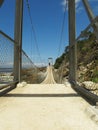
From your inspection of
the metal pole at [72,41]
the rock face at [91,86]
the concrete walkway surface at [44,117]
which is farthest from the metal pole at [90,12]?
the metal pole at [72,41]

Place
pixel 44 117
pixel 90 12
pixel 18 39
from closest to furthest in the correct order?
pixel 44 117 → pixel 90 12 → pixel 18 39

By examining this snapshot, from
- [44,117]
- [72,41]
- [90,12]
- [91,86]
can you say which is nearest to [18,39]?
[72,41]

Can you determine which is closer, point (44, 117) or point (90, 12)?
point (44, 117)

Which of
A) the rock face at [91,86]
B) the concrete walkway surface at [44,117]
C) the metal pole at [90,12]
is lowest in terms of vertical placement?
the concrete walkway surface at [44,117]

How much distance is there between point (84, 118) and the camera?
3143mm

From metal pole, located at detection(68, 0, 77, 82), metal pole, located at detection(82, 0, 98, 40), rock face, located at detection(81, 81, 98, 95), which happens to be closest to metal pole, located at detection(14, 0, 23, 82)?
metal pole, located at detection(68, 0, 77, 82)

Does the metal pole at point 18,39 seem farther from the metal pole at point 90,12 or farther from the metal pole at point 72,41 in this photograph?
the metal pole at point 90,12

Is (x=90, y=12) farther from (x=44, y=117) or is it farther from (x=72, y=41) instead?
(x=72, y=41)

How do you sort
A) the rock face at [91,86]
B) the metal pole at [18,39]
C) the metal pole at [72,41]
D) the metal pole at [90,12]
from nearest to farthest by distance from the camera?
the metal pole at [90,12] < the rock face at [91,86] < the metal pole at [72,41] < the metal pole at [18,39]

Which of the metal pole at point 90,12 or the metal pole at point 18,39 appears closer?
the metal pole at point 90,12

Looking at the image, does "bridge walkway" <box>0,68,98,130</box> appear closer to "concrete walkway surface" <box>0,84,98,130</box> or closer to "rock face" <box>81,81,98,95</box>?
"concrete walkway surface" <box>0,84,98,130</box>

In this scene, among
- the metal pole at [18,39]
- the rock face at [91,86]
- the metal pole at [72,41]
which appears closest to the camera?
the rock face at [91,86]

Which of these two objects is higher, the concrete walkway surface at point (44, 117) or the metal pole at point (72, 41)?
the metal pole at point (72, 41)

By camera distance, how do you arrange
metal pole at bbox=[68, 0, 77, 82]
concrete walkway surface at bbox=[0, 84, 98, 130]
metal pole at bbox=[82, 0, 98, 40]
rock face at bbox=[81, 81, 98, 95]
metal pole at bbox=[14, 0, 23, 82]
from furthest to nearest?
metal pole at bbox=[14, 0, 23, 82], metal pole at bbox=[68, 0, 77, 82], rock face at bbox=[81, 81, 98, 95], metal pole at bbox=[82, 0, 98, 40], concrete walkway surface at bbox=[0, 84, 98, 130]
